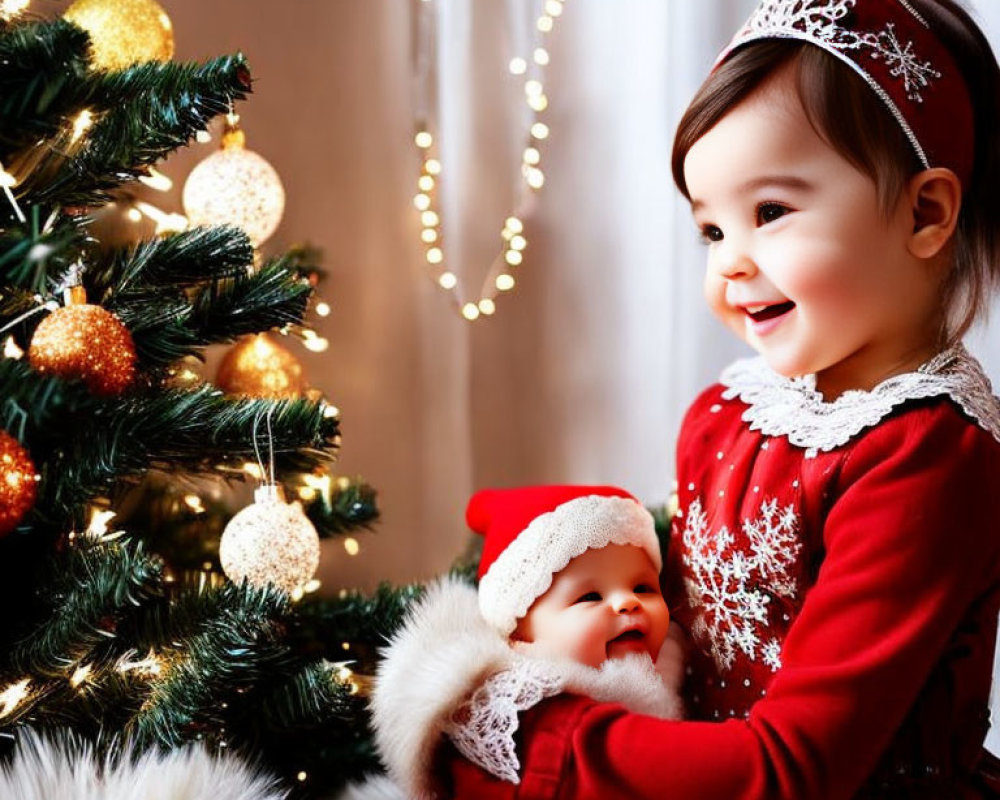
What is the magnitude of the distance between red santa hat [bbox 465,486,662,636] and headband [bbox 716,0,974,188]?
361 mm

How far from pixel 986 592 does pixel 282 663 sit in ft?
1.80

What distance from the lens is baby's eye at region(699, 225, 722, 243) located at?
2.86ft

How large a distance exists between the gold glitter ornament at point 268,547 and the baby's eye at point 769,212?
46 centimetres

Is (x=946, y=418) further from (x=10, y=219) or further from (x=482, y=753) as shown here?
(x=10, y=219)

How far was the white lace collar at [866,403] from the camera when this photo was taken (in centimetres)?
78

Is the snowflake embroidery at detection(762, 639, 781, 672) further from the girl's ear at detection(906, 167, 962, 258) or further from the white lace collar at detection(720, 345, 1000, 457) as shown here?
the girl's ear at detection(906, 167, 962, 258)

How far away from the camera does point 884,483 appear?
76 cm

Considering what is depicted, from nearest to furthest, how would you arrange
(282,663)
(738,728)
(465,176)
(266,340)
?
1. (738,728)
2. (282,663)
3. (266,340)
4. (465,176)

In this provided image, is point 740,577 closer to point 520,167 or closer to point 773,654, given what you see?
point 773,654

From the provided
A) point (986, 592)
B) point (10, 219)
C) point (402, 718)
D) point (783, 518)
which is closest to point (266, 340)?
point (10, 219)

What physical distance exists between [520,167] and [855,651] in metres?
0.85

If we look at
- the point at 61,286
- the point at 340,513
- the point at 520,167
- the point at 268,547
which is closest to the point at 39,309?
the point at 61,286

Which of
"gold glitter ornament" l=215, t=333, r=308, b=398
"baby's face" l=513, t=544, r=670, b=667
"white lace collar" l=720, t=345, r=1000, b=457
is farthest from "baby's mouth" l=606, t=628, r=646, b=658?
"gold glitter ornament" l=215, t=333, r=308, b=398

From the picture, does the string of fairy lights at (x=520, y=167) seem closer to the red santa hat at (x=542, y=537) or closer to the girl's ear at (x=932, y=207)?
the red santa hat at (x=542, y=537)
